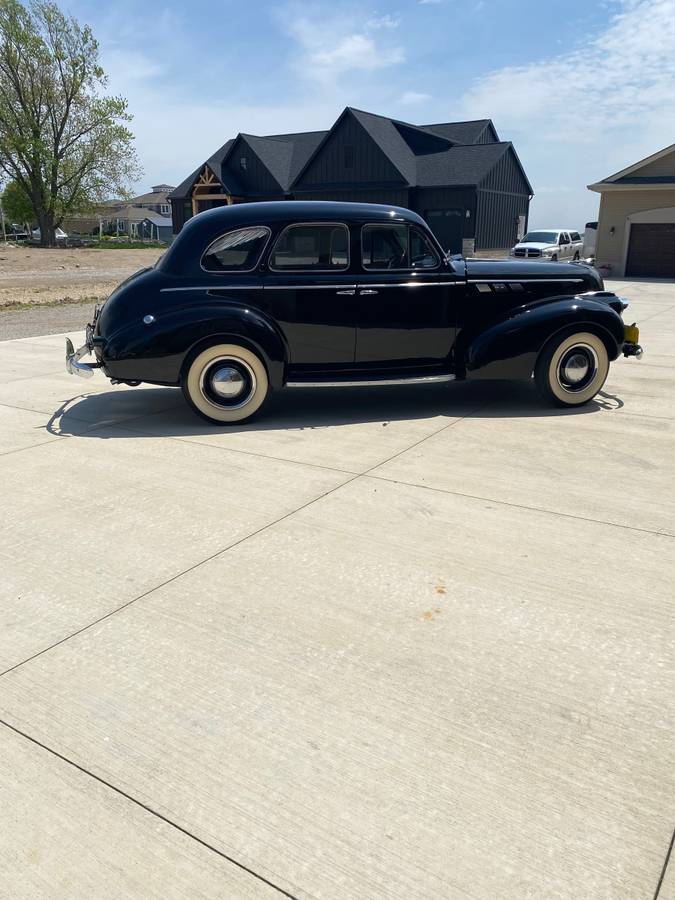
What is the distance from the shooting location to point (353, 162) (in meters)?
37.6

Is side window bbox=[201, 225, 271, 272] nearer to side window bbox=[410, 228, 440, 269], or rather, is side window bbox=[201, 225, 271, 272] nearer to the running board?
the running board

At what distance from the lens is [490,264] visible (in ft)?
23.0

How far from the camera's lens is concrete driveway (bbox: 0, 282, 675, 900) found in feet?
6.63

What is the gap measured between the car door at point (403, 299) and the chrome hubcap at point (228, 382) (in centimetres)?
111

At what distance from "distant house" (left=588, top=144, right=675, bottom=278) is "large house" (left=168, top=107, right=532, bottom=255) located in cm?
704

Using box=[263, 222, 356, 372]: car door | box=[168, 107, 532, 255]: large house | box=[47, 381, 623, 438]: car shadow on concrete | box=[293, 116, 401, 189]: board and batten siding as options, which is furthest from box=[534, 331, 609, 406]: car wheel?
box=[293, 116, 401, 189]: board and batten siding

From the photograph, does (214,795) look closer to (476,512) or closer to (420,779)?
(420,779)

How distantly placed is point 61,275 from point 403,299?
24.0m

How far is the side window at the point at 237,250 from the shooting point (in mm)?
6215

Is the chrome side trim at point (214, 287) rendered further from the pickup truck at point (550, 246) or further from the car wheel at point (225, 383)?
the pickup truck at point (550, 246)

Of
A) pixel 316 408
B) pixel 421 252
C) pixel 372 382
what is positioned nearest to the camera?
pixel 372 382

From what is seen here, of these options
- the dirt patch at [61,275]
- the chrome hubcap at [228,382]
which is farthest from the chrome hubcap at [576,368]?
the dirt patch at [61,275]

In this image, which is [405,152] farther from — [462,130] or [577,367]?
[577,367]

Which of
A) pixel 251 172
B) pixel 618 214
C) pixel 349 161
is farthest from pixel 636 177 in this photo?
pixel 251 172
